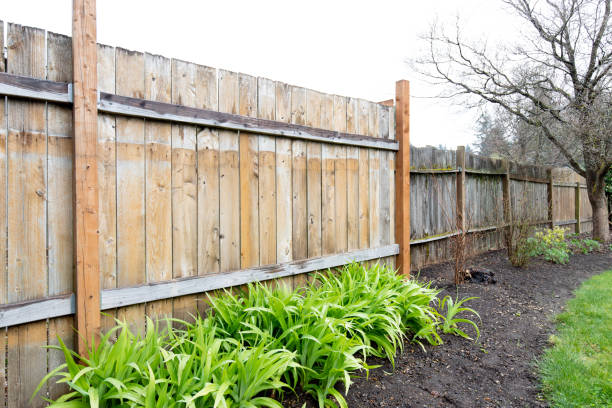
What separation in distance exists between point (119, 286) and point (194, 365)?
71 cm

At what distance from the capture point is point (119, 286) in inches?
85.6

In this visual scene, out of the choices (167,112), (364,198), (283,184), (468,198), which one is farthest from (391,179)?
(468,198)

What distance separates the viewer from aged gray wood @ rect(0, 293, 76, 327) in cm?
180

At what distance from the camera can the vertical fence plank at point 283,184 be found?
118 inches

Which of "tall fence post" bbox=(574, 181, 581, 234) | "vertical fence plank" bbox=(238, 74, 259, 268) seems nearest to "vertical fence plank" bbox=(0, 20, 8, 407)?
"vertical fence plank" bbox=(238, 74, 259, 268)

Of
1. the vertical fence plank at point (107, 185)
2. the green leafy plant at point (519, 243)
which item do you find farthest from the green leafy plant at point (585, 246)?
the vertical fence plank at point (107, 185)

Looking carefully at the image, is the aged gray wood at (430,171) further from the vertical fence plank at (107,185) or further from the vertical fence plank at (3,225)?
the vertical fence plank at (3,225)

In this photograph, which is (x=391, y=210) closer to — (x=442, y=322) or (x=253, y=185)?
(x=442, y=322)

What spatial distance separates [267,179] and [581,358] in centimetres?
269

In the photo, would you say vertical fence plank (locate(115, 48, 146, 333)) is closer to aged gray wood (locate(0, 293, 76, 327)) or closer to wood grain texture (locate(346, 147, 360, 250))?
aged gray wood (locate(0, 293, 76, 327))

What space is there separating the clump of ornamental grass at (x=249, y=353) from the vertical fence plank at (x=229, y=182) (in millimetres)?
308

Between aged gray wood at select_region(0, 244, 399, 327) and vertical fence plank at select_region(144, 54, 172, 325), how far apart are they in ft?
0.26

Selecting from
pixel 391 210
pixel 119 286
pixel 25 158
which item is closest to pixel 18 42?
pixel 25 158

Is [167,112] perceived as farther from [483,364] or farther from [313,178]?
[483,364]
